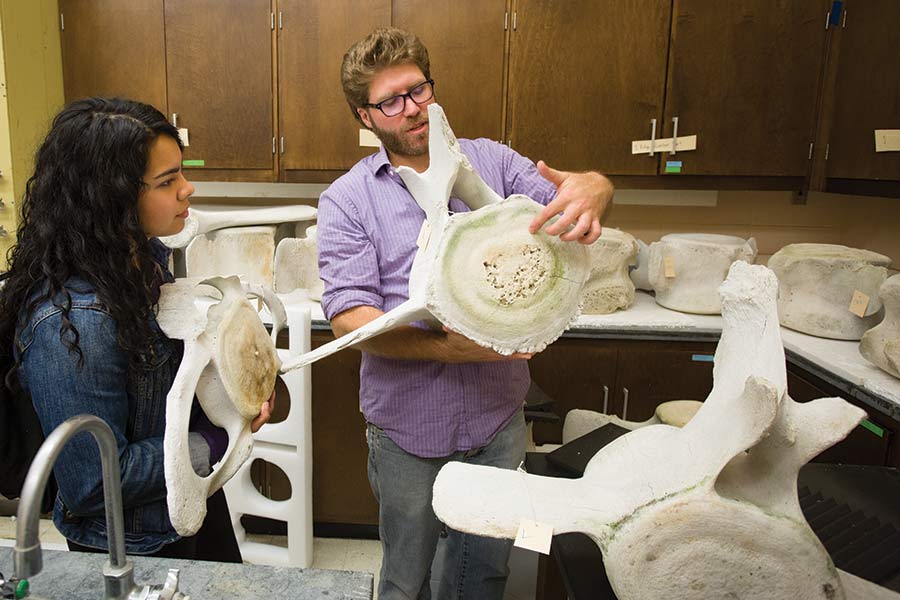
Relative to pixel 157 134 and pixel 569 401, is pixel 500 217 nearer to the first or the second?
pixel 157 134

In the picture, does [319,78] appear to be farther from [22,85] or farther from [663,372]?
[663,372]

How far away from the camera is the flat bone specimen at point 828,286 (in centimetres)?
212

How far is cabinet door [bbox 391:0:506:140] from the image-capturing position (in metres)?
2.60

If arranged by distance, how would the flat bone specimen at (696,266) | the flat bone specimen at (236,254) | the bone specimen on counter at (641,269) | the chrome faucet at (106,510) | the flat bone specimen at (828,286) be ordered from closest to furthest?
the chrome faucet at (106,510), the flat bone specimen at (828,286), the flat bone specimen at (696,266), the flat bone specimen at (236,254), the bone specimen on counter at (641,269)

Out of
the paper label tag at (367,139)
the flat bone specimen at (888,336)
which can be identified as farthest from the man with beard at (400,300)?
the paper label tag at (367,139)

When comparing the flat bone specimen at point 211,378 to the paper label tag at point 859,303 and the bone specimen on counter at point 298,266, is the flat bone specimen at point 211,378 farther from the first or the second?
the paper label tag at point 859,303

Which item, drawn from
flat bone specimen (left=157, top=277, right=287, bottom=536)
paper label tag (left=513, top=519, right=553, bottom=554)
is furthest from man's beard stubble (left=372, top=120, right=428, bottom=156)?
paper label tag (left=513, top=519, right=553, bottom=554)

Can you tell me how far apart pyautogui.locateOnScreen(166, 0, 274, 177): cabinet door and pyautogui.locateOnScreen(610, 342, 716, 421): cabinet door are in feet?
5.45

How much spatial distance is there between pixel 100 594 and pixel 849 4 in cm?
300

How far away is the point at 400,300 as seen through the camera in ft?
4.73

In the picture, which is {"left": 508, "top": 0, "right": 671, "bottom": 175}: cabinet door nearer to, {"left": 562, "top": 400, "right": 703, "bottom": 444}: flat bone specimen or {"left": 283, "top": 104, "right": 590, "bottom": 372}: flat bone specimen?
{"left": 562, "top": 400, "right": 703, "bottom": 444}: flat bone specimen

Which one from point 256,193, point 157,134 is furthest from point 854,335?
point 256,193

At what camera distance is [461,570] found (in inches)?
62.8

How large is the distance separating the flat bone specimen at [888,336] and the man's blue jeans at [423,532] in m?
1.08
